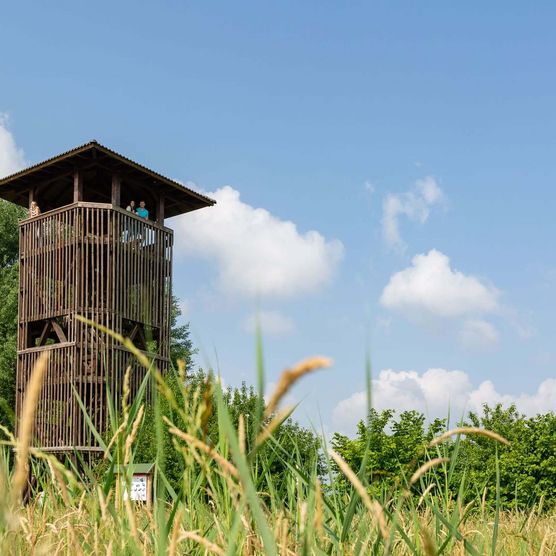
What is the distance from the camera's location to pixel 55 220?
20328mm

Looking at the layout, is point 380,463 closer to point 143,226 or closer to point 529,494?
point 529,494

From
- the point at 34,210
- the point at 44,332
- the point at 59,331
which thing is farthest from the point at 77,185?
the point at 44,332

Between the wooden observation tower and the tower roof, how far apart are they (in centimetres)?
3

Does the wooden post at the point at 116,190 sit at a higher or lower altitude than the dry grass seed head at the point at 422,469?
higher

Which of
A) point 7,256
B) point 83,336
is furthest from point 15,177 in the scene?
point 7,256

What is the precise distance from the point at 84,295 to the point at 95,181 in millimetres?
4877

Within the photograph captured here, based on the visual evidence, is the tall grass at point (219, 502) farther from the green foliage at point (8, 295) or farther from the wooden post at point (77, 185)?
the green foliage at point (8, 295)

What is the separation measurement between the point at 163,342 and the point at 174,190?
Answer: 4218 millimetres

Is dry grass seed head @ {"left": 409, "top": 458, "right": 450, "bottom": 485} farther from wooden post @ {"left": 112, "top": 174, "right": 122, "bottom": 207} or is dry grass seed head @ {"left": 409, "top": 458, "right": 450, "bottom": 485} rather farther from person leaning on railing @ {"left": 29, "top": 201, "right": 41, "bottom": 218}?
person leaning on railing @ {"left": 29, "top": 201, "right": 41, "bottom": 218}

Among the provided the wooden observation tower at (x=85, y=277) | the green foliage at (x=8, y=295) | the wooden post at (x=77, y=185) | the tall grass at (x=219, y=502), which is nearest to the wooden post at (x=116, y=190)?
the wooden observation tower at (x=85, y=277)

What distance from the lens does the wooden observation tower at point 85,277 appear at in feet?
61.8

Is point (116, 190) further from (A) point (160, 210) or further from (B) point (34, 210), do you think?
(B) point (34, 210)

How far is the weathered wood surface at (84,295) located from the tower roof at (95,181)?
1153mm

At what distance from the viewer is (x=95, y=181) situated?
906 inches
